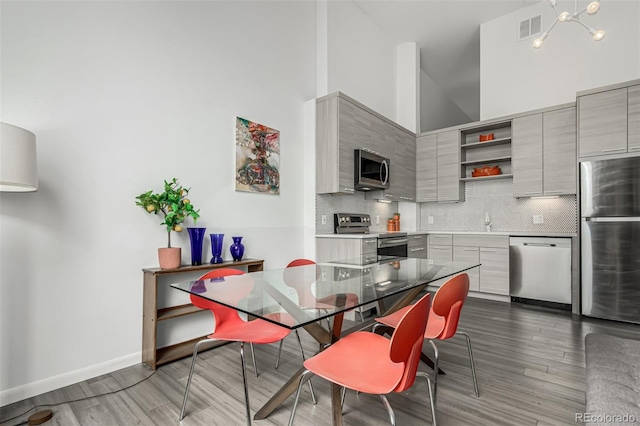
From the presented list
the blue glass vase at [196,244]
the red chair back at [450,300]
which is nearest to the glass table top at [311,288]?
the red chair back at [450,300]

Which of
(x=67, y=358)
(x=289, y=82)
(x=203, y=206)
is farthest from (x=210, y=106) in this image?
(x=67, y=358)

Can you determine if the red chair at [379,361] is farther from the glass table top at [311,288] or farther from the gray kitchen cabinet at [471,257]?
the gray kitchen cabinet at [471,257]

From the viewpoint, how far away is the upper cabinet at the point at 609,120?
3.37 m

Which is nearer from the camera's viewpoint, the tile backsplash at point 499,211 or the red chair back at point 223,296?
the red chair back at point 223,296

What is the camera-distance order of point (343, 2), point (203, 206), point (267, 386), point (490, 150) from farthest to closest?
point (490, 150) → point (343, 2) → point (203, 206) → point (267, 386)

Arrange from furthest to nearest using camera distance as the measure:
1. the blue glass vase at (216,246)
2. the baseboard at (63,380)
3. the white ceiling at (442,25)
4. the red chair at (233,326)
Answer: the white ceiling at (442,25) < the blue glass vase at (216,246) < the baseboard at (63,380) < the red chair at (233,326)

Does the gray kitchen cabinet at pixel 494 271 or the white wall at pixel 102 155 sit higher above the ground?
the white wall at pixel 102 155

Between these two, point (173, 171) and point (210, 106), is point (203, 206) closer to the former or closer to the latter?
point (173, 171)

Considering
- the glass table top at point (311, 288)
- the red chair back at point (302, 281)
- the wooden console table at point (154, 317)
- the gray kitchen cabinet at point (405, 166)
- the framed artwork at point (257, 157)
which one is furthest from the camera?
the gray kitchen cabinet at point (405, 166)

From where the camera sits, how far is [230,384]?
83.0 inches

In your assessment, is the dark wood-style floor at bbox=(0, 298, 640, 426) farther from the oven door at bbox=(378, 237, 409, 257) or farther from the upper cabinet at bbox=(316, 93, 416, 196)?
the upper cabinet at bbox=(316, 93, 416, 196)

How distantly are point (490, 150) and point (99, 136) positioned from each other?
16.4ft

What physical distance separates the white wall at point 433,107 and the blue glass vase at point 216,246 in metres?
4.92

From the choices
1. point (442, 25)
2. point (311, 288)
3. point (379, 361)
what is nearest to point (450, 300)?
point (379, 361)
